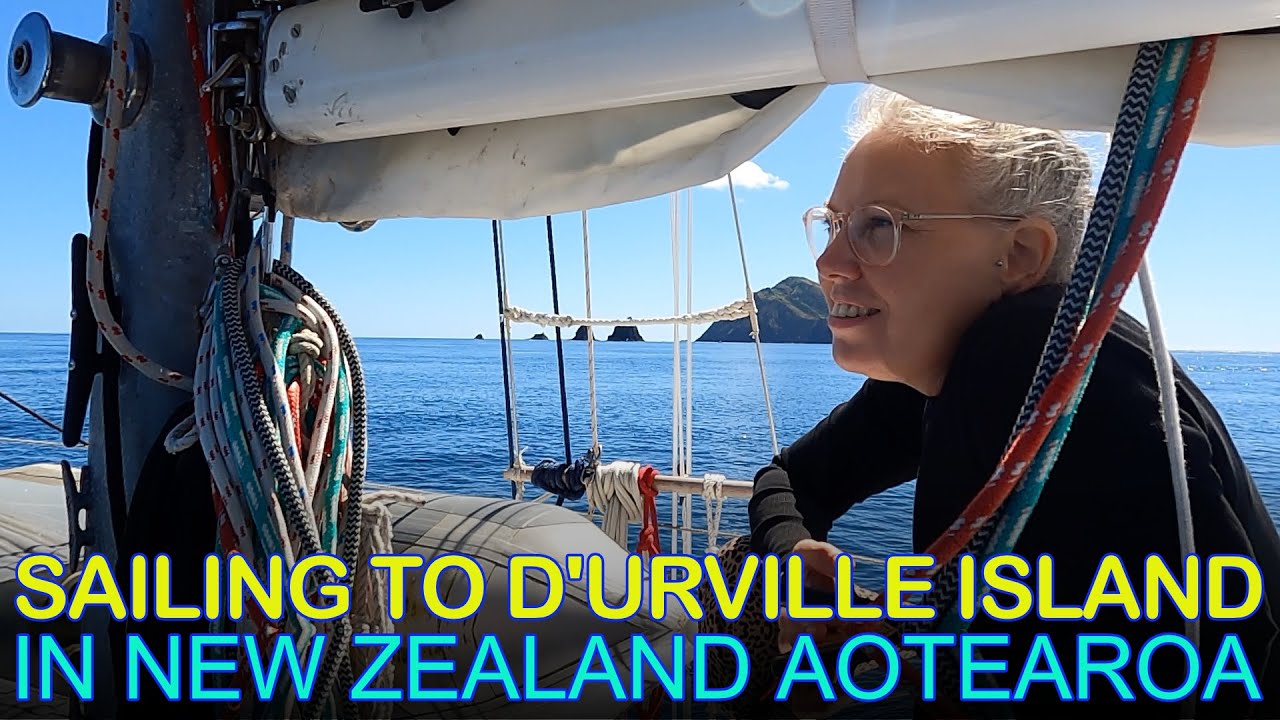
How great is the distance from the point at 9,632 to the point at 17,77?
4.64ft

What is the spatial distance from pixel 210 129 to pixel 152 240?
0.70 feet

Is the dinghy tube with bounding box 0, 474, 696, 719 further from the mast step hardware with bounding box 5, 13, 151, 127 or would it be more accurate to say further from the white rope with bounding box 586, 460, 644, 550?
the mast step hardware with bounding box 5, 13, 151, 127

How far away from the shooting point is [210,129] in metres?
1.32

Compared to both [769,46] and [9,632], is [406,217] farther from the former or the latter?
[9,632]

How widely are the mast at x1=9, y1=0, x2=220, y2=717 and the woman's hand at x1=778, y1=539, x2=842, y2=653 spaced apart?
3.43ft

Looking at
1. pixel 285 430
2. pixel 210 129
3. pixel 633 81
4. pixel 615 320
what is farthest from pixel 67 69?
pixel 615 320

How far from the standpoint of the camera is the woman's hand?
1.01m

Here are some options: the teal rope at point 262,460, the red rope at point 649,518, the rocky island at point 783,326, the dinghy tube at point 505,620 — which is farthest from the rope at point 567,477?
the rocky island at point 783,326

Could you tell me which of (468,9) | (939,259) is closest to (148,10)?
(468,9)

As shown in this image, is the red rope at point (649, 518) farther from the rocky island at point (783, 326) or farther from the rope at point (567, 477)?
the rocky island at point (783, 326)

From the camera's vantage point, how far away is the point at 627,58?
37.7 inches

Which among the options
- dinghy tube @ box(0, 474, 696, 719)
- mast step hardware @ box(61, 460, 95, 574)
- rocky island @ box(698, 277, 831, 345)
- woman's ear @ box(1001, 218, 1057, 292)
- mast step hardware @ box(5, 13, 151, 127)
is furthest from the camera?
rocky island @ box(698, 277, 831, 345)

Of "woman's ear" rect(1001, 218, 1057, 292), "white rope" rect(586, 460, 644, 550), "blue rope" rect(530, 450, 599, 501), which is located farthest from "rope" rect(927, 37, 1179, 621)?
"blue rope" rect(530, 450, 599, 501)

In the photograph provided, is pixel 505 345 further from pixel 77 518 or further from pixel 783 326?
pixel 783 326
